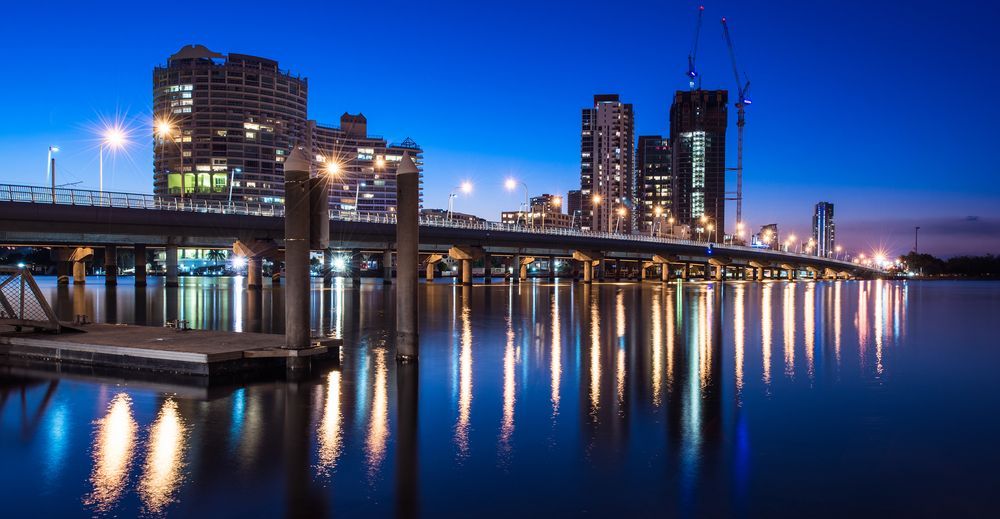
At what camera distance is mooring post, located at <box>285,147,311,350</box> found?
72.1 ft

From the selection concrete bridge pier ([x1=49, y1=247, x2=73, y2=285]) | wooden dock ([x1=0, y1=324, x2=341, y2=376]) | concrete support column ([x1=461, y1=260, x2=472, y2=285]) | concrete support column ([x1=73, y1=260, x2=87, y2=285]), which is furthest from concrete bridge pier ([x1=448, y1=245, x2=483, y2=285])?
wooden dock ([x1=0, y1=324, x2=341, y2=376])

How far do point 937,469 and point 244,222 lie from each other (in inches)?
2958

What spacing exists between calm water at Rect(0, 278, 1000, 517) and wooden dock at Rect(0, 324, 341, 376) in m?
0.91

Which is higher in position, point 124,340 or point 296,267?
point 296,267

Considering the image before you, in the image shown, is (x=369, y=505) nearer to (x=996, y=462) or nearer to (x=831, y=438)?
(x=831, y=438)

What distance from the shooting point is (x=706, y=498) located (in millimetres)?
11086

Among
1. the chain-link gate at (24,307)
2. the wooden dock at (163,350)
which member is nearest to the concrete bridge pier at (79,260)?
the chain-link gate at (24,307)

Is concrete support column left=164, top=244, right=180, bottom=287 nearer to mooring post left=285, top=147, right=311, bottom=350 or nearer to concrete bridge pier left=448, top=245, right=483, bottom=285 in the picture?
concrete bridge pier left=448, top=245, right=483, bottom=285

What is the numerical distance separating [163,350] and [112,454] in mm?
8832

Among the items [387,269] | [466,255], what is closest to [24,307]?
[387,269]

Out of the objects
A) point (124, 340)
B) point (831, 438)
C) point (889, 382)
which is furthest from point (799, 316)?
point (124, 340)

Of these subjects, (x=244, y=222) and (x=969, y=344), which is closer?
(x=969, y=344)

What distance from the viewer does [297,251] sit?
2200cm

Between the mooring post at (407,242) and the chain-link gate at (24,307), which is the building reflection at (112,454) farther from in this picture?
the chain-link gate at (24,307)
